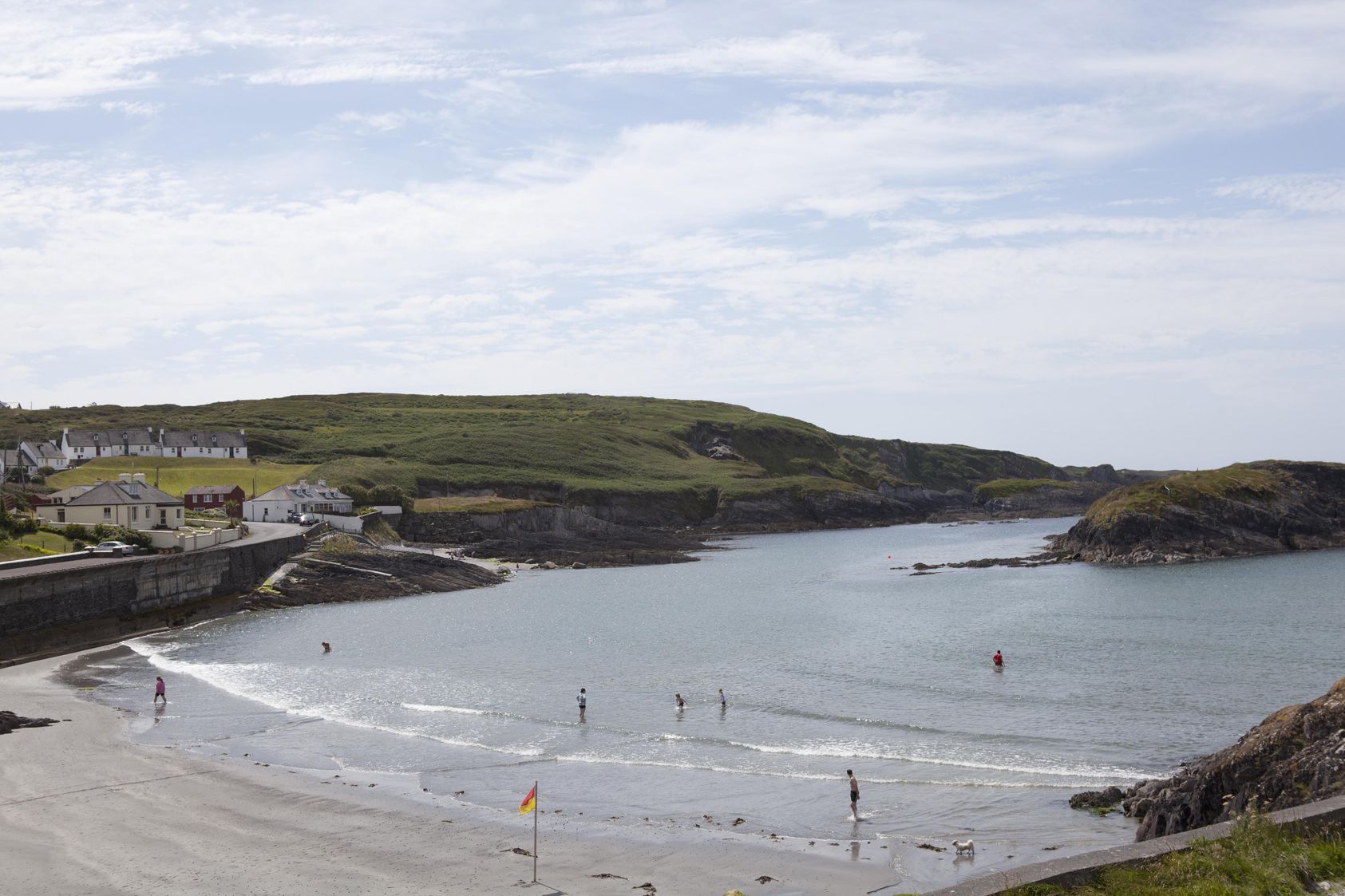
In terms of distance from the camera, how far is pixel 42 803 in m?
27.9

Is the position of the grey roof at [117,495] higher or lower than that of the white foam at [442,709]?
higher

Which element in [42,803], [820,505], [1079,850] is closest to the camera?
[1079,850]

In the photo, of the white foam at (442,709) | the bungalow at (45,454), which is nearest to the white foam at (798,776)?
the white foam at (442,709)

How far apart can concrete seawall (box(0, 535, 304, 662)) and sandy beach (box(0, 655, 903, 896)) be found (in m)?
20.7

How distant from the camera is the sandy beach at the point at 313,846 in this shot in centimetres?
2273

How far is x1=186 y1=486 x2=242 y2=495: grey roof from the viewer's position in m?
110

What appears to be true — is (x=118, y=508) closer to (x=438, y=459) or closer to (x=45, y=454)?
(x=45, y=454)

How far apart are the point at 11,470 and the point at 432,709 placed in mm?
84694

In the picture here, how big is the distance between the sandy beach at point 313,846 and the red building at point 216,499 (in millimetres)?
80687

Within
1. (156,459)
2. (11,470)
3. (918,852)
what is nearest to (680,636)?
(918,852)

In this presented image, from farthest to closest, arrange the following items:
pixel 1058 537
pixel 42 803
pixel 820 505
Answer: pixel 820 505, pixel 1058 537, pixel 42 803

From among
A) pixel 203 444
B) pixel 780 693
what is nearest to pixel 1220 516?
pixel 780 693

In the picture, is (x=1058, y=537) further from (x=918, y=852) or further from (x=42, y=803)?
(x=42, y=803)

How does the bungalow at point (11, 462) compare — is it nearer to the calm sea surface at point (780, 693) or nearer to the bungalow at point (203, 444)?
the bungalow at point (203, 444)
